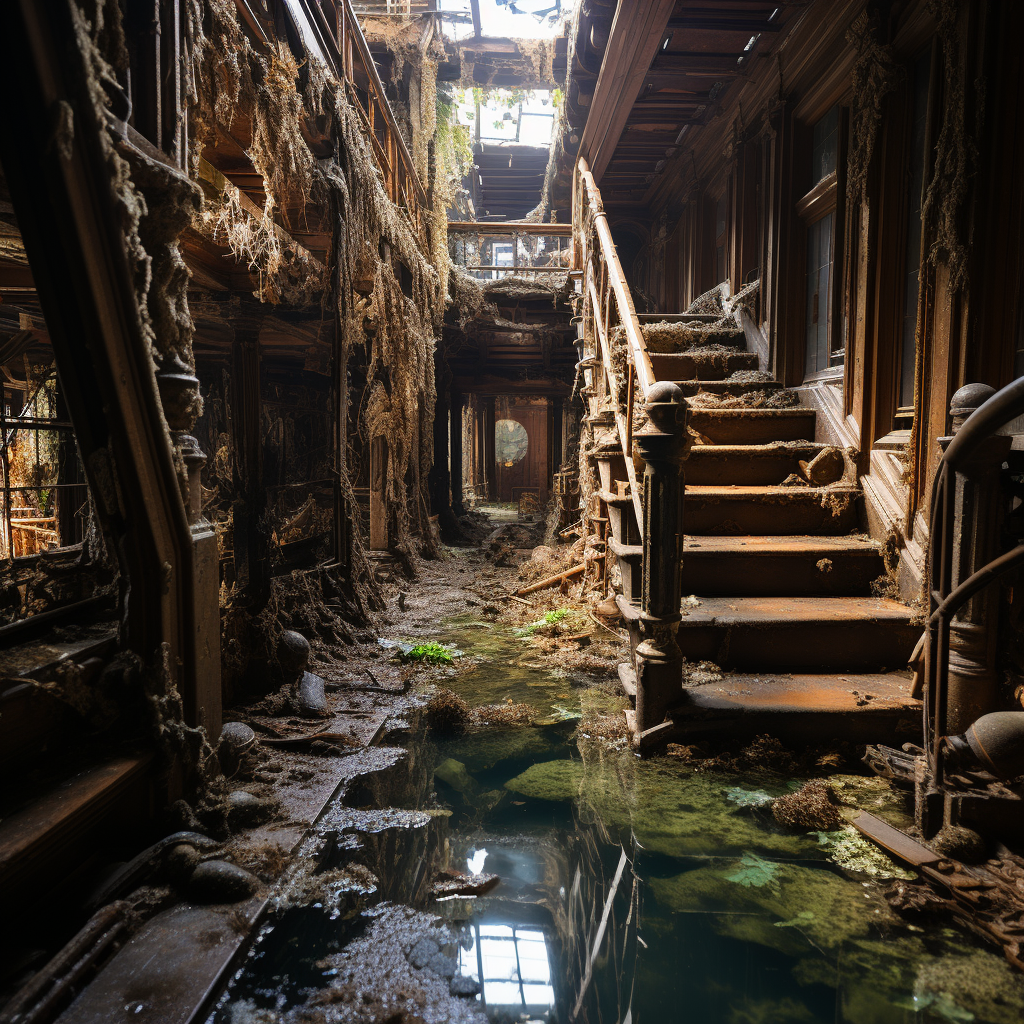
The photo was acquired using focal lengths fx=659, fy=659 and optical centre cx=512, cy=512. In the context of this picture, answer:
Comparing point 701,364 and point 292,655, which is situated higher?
point 701,364

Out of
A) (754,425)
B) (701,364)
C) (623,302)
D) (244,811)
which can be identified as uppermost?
(623,302)

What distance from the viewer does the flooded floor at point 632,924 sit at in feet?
5.99

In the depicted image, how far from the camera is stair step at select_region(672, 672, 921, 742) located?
3279mm

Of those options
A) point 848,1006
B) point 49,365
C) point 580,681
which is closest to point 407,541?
point 580,681

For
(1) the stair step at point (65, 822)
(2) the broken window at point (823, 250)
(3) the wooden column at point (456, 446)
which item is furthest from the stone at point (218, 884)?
(3) the wooden column at point (456, 446)

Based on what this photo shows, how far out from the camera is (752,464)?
514 centimetres

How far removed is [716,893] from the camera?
Result: 2305 mm

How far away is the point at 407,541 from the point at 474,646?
3.70 meters

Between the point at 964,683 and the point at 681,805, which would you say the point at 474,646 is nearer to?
the point at 681,805

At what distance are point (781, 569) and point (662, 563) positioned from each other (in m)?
1.34

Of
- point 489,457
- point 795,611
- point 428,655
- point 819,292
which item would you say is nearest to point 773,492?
point 795,611

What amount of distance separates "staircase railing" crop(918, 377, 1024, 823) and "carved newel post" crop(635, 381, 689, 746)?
1110 millimetres

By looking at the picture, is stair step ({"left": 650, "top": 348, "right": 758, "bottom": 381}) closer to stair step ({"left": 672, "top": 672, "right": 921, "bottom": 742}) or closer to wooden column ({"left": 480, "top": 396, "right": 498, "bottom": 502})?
stair step ({"left": 672, "top": 672, "right": 921, "bottom": 742})

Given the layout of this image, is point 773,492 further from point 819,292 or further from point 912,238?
point 819,292
